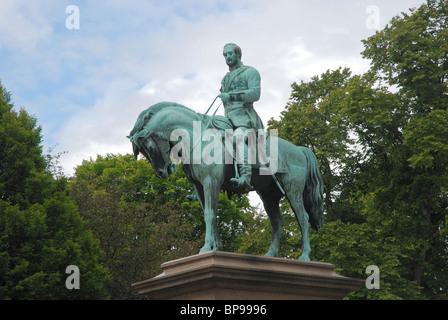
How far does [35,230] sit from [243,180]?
1316 centimetres

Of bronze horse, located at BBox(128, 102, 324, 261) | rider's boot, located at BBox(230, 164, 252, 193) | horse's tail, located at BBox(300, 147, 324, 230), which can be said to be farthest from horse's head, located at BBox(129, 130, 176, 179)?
horse's tail, located at BBox(300, 147, 324, 230)

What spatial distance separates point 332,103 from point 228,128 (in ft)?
60.7

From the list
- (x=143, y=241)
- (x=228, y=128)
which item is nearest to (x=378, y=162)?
(x=143, y=241)

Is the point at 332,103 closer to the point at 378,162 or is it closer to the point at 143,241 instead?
the point at 378,162

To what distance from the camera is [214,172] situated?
11.4m

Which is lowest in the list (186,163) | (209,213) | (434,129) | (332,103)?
(209,213)

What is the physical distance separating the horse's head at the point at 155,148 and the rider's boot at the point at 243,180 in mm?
1152

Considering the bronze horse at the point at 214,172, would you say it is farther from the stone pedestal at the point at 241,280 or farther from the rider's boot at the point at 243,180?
the stone pedestal at the point at 241,280

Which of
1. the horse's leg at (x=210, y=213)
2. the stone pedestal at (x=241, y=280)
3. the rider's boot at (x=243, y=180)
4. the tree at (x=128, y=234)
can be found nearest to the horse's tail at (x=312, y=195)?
the stone pedestal at (x=241, y=280)

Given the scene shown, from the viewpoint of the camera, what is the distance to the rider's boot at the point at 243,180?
1142 cm

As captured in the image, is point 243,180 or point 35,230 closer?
point 243,180

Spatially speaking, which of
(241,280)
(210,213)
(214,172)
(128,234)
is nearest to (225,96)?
(214,172)

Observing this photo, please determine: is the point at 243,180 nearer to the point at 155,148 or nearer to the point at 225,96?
the point at 155,148
